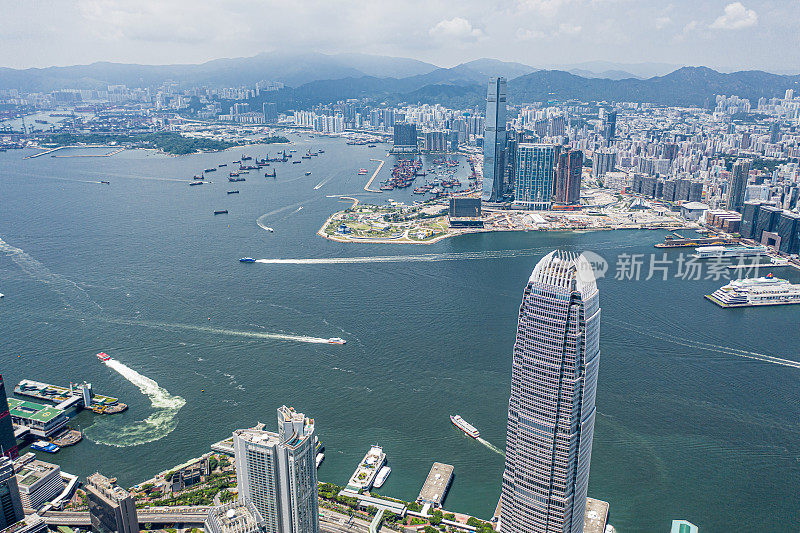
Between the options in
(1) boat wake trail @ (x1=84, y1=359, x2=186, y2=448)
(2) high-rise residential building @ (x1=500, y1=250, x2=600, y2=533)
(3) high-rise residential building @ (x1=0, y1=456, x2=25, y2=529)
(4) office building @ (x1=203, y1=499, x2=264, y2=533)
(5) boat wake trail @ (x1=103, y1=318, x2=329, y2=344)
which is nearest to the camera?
(4) office building @ (x1=203, y1=499, x2=264, y2=533)

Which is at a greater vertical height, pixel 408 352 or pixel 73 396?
pixel 408 352

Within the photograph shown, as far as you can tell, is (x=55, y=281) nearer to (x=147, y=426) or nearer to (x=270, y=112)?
(x=147, y=426)

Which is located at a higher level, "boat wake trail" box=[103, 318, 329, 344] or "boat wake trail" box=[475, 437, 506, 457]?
"boat wake trail" box=[103, 318, 329, 344]

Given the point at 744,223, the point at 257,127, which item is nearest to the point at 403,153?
the point at 257,127

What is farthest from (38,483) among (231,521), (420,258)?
(420,258)

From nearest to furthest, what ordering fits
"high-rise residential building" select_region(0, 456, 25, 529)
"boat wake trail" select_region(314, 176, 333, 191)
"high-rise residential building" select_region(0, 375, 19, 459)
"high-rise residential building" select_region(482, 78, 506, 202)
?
"high-rise residential building" select_region(0, 456, 25, 529) < "high-rise residential building" select_region(0, 375, 19, 459) < "high-rise residential building" select_region(482, 78, 506, 202) < "boat wake trail" select_region(314, 176, 333, 191)

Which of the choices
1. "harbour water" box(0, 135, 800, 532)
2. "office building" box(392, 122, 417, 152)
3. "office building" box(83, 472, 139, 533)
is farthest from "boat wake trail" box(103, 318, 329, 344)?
"office building" box(392, 122, 417, 152)

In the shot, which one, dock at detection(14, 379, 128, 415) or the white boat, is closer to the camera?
the white boat

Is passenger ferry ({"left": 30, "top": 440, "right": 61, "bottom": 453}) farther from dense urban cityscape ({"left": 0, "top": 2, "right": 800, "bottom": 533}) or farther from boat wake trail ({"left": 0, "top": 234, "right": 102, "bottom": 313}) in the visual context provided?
boat wake trail ({"left": 0, "top": 234, "right": 102, "bottom": 313})
